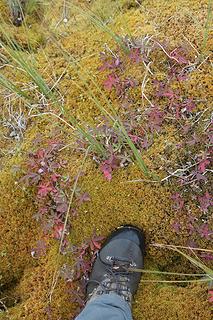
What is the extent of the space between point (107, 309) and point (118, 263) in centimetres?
48

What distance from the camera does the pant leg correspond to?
2931 mm

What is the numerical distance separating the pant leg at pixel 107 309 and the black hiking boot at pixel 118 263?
4.2 inches

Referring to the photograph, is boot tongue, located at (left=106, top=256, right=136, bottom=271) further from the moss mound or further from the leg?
the moss mound

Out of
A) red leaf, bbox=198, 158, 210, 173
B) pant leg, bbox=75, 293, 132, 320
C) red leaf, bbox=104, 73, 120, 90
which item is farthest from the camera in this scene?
red leaf, bbox=104, 73, 120, 90

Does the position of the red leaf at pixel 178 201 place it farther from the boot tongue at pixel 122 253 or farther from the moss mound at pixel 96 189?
the boot tongue at pixel 122 253

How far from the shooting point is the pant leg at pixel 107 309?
2.93 metres

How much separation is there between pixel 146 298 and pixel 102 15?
97.2 inches

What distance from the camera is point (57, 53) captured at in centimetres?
397

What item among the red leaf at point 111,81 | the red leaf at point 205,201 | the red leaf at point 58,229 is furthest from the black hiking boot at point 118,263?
the red leaf at point 111,81

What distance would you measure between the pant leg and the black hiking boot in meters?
0.11

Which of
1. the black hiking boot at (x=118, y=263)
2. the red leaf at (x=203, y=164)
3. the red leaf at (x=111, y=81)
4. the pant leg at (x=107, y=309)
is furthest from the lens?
the red leaf at (x=111, y=81)

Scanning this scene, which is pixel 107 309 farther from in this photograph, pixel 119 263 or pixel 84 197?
pixel 84 197

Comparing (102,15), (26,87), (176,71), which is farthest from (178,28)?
(26,87)

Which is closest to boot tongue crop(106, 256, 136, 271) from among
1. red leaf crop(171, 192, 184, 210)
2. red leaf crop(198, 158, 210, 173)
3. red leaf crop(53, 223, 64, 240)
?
red leaf crop(53, 223, 64, 240)
